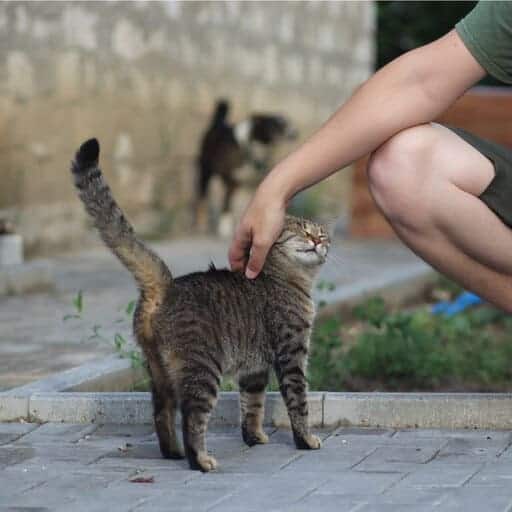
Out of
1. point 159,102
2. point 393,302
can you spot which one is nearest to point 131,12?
point 159,102

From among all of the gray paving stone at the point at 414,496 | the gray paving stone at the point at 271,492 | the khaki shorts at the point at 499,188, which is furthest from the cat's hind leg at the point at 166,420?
the khaki shorts at the point at 499,188

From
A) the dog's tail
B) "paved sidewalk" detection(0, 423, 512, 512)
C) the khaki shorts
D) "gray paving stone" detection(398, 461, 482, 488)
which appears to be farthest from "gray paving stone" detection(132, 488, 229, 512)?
the dog's tail

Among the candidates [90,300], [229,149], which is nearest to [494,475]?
[90,300]

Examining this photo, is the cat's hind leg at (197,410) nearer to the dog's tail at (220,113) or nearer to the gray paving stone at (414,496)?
the gray paving stone at (414,496)

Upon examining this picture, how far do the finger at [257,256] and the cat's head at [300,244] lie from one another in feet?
1.24

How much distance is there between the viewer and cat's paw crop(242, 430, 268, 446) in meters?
4.84

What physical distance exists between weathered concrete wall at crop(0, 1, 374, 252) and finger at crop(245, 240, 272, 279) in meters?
5.57

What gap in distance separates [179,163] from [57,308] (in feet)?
13.9

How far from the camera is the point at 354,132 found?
4258 millimetres

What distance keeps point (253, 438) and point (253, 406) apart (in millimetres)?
105

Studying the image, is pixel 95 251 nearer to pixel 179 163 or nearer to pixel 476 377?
pixel 179 163

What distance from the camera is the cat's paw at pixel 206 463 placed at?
442 centimetres

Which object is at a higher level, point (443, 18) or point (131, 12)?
point (443, 18)

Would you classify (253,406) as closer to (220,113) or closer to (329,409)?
(329,409)
